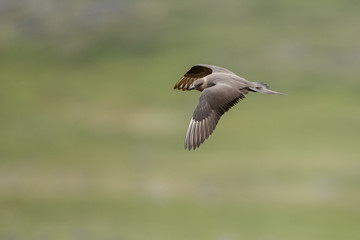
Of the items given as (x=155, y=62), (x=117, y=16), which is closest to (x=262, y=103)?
(x=155, y=62)

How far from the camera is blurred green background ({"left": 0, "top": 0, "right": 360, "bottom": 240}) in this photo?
161 ft

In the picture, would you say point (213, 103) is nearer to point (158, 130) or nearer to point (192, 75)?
point (192, 75)

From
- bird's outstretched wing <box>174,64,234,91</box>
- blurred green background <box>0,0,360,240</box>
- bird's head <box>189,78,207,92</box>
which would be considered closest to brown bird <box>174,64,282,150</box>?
bird's head <box>189,78,207,92</box>

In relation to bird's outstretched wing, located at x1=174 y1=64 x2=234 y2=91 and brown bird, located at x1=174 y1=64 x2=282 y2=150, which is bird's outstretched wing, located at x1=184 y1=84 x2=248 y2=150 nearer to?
brown bird, located at x1=174 y1=64 x2=282 y2=150

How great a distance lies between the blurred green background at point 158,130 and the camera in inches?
1934

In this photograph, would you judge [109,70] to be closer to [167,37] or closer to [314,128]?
[167,37]

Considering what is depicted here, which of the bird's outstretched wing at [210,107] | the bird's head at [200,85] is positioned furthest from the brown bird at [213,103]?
the bird's head at [200,85]

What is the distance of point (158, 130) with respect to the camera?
59.4 metres

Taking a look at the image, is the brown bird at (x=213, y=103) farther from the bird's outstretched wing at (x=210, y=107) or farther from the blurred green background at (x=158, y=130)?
the blurred green background at (x=158, y=130)

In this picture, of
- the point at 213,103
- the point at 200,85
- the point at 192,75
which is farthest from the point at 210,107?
the point at 192,75

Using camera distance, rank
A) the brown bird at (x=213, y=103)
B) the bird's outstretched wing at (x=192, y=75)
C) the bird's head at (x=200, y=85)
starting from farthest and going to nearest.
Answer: the bird's outstretched wing at (x=192, y=75) → the bird's head at (x=200, y=85) → the brown bird at (x=213, y=103)

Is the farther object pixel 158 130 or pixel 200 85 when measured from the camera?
pixel 158 130

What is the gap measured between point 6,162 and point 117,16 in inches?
919

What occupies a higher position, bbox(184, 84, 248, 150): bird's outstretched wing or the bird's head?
the bird's head
